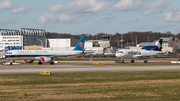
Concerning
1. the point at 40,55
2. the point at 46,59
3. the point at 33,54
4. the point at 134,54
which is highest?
the point at 33,54

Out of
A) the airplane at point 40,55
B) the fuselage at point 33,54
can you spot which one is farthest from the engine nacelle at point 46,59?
the fuselage at point 33,54

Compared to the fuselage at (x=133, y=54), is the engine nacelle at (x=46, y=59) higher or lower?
lower

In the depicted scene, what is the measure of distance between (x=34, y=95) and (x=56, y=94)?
1682mm

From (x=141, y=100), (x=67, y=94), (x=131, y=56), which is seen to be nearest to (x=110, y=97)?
(x=141, y=100)

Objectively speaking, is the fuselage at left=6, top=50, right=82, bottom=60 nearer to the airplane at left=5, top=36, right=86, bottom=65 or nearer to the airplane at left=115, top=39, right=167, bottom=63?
the airplane at left=5, top=36, right=86, bottom=65

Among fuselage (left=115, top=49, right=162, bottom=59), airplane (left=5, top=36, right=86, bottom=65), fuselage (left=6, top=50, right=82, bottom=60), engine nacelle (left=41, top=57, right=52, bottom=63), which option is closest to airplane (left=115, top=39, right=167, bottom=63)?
fuselage (left=115, top=49, right=162, bottom=59)

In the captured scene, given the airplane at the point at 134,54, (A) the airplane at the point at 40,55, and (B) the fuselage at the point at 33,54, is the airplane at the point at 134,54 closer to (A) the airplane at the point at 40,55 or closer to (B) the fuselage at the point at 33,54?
(A) the airplane at the point at 40,55

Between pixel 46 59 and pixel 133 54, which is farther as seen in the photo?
pixel 133 54

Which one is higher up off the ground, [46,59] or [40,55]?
[40,55]

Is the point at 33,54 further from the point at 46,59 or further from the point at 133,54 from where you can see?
the point at 133,54

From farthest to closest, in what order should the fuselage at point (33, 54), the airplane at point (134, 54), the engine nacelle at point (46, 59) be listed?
the airplane at point (134, 54)
the engine nacelle at point (46, 59)
the fuselage at point (33, 54)

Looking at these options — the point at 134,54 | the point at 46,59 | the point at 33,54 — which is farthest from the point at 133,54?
the point at 33,54

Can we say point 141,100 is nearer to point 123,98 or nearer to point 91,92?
point 123,98

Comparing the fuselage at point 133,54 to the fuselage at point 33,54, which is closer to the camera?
the fuselage at point 33,54
